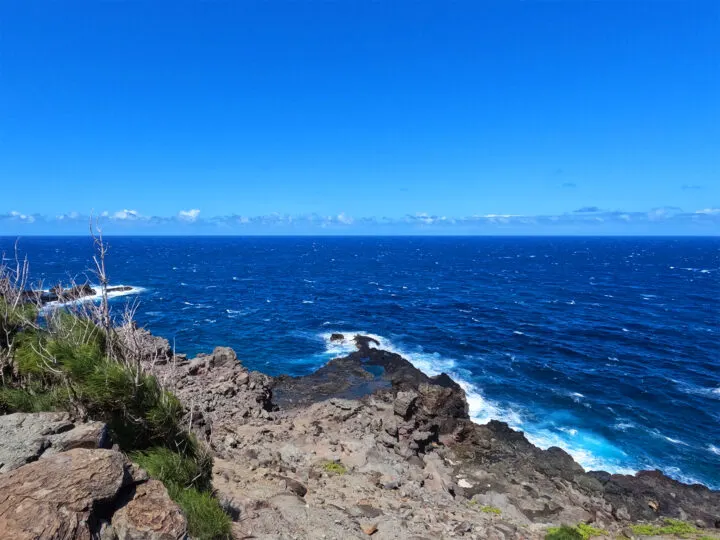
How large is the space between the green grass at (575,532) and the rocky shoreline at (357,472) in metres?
0.82

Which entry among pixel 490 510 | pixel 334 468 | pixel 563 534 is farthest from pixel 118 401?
pixel 490 510

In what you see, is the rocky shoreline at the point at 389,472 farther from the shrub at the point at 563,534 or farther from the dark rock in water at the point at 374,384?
the shrub at the point at 563,534

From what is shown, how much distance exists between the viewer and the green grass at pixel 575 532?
19.9 m

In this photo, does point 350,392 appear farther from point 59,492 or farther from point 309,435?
point 59,492

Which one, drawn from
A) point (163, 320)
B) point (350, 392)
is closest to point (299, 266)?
point (163, 320)

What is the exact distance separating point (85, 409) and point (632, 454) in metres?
38.0

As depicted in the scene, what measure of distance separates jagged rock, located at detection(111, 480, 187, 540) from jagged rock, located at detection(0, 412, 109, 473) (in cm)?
195

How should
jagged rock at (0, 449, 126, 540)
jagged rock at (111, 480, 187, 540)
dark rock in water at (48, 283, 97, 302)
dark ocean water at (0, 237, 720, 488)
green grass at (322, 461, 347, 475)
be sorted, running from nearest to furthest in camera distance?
jagged rock at (0, 449, 126, 540) → jagged rock at (111, 480, 187, 540) → dark rock in water at (48, 283, 97, 302) → green grass at (322, 461, 347, 475) → dark ocean water at (0, 237, 720, 488)

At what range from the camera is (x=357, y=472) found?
24375mm

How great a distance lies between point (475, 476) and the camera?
94.4 feet

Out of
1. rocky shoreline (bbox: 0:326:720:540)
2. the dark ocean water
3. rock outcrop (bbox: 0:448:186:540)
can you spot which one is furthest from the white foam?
rock outcrop (bbox: 0:448:186:540)

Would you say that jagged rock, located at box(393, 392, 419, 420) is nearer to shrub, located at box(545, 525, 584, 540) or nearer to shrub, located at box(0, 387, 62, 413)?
shrub, located at box(545, 525, 584, 540)

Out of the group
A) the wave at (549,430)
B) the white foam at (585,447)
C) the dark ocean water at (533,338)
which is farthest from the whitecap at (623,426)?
the white foam at (585,447)

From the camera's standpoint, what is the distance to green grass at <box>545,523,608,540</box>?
19.9 metres
